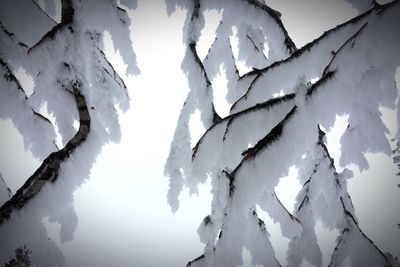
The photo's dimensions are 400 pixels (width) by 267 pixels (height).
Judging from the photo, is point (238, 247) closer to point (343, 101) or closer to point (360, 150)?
point (343, 101)

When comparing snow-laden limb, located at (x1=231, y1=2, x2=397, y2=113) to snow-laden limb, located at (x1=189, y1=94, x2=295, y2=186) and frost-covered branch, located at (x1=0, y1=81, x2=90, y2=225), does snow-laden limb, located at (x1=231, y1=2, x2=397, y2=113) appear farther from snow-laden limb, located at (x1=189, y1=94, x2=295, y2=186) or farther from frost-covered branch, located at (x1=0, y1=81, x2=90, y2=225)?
frost-covered branch, located at (x1=0, y1=81, x2=90, y2=225)

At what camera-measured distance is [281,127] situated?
3.95 ft

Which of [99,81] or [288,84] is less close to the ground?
[99,81]

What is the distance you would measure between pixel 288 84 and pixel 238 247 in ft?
2.92

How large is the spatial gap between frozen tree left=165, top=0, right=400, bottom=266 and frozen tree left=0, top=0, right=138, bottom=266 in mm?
551

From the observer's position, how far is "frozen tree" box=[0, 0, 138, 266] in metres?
1.30

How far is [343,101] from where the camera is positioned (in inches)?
45.8

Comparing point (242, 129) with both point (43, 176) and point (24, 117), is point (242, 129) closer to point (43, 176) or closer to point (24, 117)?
point (43, 176)

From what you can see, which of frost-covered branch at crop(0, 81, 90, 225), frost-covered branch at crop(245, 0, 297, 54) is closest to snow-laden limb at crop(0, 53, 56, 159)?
frost-covered branch at crop(0, 81, 90, 225)

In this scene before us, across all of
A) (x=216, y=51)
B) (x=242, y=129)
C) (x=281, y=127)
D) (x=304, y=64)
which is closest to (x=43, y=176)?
(x=242, y=129)

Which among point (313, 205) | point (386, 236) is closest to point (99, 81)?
point (313, 205)

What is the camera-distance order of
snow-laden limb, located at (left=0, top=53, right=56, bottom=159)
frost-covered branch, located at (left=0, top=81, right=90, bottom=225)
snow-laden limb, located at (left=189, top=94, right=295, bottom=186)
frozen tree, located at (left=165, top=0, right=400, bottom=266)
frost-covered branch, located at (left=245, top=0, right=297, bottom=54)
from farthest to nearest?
1. frost-covered branch, located at (left=245, top=0, right=297, bottom=54)
2. snow-laden limb, located at (left=0, top=53, right=56, bottom=159)
3. snow-laden limb, located at (left=189, top=94, right=295, bottom=186)
4. frost-covered branch, located at (left=0, top=81, right=90, bottom=225)
5. frozen tree, located at (left=165, top=0, right=400, bottom=266)

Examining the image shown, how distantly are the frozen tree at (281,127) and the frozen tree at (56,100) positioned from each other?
551 mm

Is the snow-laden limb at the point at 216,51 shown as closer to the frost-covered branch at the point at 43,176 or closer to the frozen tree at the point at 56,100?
the frozen tree at the point at 56,100
